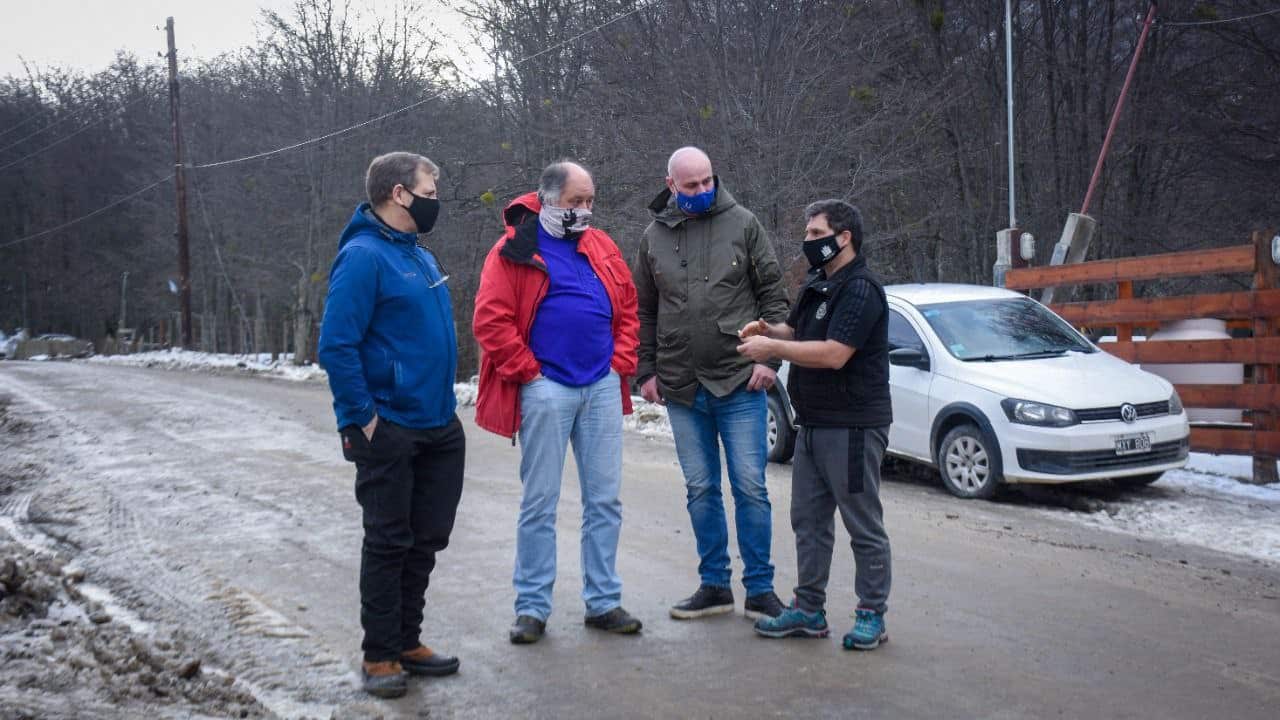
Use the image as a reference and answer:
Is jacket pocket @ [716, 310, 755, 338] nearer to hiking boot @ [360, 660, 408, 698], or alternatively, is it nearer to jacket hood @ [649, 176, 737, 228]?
jacket hood @ [649, 176, 737, 228]

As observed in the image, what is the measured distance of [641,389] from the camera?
18.1 ft

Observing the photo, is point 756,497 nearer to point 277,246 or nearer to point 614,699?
point 614,699

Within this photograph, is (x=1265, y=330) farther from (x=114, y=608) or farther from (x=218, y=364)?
(x=218, y=364)

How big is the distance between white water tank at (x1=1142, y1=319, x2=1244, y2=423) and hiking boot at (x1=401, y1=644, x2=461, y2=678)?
329 inches

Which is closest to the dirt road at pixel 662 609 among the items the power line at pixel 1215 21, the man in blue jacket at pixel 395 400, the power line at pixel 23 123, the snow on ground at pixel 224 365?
the man in blue jacket at pixel 395 400

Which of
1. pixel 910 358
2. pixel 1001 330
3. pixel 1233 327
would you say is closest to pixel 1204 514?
pixel 1001 330

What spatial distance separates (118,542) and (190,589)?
60.7 inches

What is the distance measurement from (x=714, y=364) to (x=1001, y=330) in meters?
5.48

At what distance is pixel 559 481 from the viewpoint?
17.1 feet

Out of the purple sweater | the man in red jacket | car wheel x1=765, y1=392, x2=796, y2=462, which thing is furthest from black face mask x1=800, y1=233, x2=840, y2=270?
car wheel x1=765, y1=392, x2=796, y2=462

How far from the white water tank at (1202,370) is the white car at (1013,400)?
1203mm

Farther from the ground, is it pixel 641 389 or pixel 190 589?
pixel 641 389

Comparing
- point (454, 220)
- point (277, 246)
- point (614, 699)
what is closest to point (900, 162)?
point (454, 220)

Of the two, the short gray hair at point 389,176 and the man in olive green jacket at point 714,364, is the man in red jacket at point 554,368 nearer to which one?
the man in olive green jacket at point 714,364
